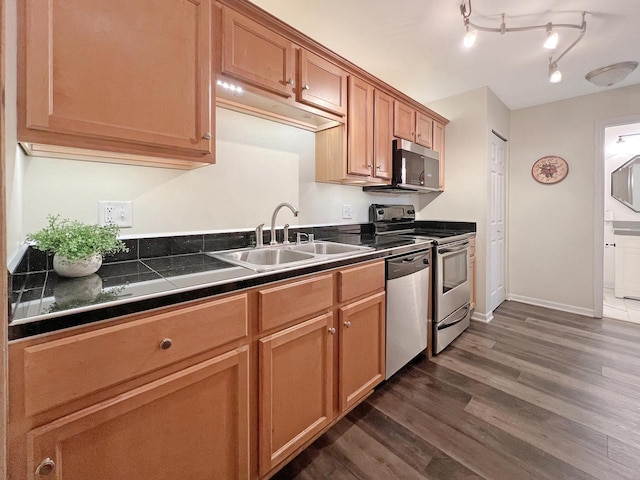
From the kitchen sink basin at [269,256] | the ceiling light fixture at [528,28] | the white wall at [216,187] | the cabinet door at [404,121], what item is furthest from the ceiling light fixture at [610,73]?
the kitchen sink basin at [269,256]

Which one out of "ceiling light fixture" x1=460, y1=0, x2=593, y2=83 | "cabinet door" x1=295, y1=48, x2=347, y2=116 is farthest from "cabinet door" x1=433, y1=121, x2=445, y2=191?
"cabinet door" x1=295, y1=48, x2=347, y2=116

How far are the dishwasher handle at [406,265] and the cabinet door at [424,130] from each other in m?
1.28

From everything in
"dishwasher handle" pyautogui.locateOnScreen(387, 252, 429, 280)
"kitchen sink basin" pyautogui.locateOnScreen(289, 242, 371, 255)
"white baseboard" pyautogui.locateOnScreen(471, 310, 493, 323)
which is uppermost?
"kitchen sink basin" pyautogui.locateOnScreen(289, 242, 371, 255)

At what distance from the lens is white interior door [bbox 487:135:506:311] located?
3123 mm

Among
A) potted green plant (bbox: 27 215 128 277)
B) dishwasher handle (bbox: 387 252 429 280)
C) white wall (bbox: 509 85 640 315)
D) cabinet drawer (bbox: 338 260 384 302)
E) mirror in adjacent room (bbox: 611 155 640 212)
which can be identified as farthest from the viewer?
mirror in adjacent room (bbox: 611 155 640 212)

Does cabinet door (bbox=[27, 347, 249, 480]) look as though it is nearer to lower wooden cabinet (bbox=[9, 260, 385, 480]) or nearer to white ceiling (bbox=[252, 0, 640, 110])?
lower wooden cabinet (bbox=[9, 260, 385, 480])

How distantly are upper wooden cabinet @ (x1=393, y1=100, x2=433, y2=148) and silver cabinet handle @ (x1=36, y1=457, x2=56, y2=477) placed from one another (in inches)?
103

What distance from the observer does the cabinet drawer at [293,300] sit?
1128mm

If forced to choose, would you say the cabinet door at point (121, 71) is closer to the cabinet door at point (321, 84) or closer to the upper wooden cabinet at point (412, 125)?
the cabinet door at point (321, 84)

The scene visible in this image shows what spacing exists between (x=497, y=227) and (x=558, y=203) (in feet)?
2.43

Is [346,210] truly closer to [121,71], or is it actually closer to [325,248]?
[325,248]

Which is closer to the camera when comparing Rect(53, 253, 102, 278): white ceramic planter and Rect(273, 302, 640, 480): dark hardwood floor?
Rect(53, 253, 102, 278): white ceramic planter

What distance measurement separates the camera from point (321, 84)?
1749 mm

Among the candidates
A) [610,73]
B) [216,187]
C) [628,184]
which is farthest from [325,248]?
[628,184]
